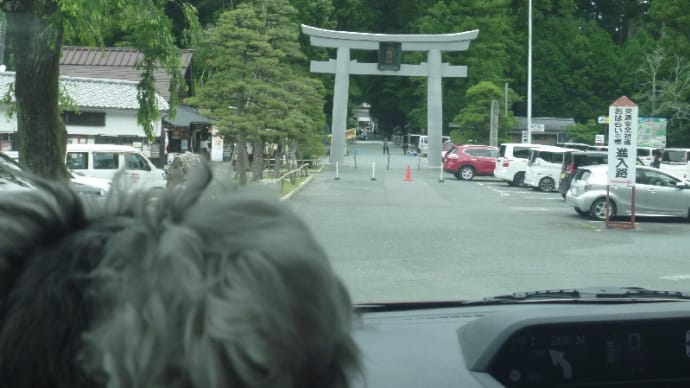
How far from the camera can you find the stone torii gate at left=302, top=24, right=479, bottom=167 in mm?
41666

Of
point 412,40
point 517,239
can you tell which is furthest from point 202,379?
point 412,40

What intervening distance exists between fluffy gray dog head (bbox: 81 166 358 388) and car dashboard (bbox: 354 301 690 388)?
1350 millimetres

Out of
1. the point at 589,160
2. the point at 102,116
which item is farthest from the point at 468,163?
the point at 102,116

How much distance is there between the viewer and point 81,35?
32.1 ft

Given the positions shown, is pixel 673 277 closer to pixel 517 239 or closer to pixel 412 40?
pixel 517 239

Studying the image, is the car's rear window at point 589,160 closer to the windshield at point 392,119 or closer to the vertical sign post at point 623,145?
the windshield at point 392,119

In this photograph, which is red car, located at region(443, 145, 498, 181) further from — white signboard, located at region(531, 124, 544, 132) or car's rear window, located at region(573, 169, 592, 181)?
white signboard, located at region(531, 124, 544, 132)

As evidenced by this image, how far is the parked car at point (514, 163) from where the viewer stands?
105 ft

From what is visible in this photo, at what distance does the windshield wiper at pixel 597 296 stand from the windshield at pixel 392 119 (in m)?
0.99

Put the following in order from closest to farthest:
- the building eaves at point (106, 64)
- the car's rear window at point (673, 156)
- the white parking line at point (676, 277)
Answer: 1. the white parking line at point (676, 277)
2. the car's rear window at point (673, 156)
3. the building eaves at point (106, 64)

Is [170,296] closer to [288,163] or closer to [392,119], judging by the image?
[288,163]

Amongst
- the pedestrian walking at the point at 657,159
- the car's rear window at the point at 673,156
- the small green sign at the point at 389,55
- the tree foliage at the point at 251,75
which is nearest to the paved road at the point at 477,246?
the tree foliage at the point at 251,75

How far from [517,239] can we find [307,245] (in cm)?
1430

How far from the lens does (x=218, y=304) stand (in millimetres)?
647
